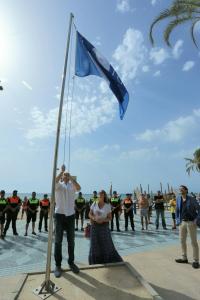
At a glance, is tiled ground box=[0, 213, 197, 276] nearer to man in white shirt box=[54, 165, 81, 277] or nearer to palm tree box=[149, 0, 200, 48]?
man in white shirt box=[54, 165, 81, 277]

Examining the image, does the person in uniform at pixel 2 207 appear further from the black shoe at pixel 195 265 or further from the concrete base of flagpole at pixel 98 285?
the black shoe at pixel 195 265

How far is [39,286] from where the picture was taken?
4938 mm

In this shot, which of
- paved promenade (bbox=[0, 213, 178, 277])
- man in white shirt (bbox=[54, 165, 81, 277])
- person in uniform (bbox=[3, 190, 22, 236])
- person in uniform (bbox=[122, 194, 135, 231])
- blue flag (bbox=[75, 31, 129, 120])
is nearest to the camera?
man in white shirt (bbox=[54, 165, 81, 277])

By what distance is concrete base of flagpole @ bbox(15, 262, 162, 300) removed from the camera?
181 inches

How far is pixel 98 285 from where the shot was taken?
16.5ft

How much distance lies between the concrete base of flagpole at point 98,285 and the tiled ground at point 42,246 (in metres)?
1.97

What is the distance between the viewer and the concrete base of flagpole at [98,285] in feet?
15.1

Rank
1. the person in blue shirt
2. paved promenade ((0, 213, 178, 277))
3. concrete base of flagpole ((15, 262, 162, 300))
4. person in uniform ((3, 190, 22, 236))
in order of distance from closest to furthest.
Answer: concrete base of flagpole ((15, 262, 162, 300))
the person in blue shirt
paved promenade ((0, 213, 178, 277))
person in uniform ((3, 190, 22, 236))

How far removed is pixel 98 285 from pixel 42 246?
5.36 m

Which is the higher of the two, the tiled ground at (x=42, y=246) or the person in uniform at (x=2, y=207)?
the person in uniform at (x=2, y=207)

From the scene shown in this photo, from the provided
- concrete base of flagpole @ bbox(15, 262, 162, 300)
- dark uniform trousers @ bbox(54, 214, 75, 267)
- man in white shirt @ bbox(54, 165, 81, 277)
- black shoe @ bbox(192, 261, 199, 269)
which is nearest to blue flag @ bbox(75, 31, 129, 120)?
man in white shirt @ bbox(54, 165, 81, 277)

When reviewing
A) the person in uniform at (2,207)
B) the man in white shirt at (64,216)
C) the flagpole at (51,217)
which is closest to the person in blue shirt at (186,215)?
the man in white shirt at (64,216)

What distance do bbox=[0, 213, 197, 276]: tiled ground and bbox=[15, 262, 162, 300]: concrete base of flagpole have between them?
6.48 feet

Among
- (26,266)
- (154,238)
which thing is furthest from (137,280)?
(154,238)
